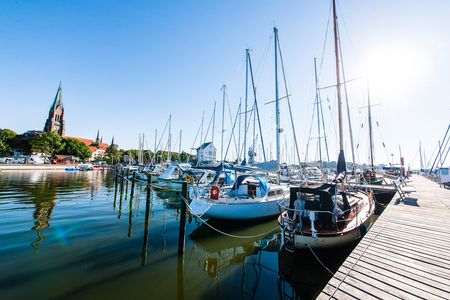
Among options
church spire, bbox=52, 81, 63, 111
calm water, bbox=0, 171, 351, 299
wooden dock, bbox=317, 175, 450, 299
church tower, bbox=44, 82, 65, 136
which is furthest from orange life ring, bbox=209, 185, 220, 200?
church spire, bbox=52, 81, 63, 111

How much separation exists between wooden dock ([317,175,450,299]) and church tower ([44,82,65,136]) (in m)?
126

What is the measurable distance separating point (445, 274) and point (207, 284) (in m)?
5.98

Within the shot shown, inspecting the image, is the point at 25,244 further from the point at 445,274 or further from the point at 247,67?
the point at 247,67

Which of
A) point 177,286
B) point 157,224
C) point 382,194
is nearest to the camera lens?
point 177,286

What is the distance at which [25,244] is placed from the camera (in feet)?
27.5

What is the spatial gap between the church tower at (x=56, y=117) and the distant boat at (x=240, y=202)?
11789 centimetres

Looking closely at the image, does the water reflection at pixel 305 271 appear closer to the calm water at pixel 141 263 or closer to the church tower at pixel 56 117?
the calm water at pixel 141 263

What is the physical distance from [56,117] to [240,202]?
12409cm

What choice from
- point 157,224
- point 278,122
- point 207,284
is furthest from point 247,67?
point 207,284

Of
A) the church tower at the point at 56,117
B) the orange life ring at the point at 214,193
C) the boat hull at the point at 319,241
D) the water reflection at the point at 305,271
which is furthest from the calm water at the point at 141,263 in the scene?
the church tower at the point at 56,117

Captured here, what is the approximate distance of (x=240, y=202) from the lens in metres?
11.8

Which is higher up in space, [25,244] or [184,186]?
[184,186]

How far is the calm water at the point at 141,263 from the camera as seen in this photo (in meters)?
5.84

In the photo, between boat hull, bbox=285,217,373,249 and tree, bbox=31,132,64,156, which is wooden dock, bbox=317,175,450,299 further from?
tree, bbox=31,132,64,156
